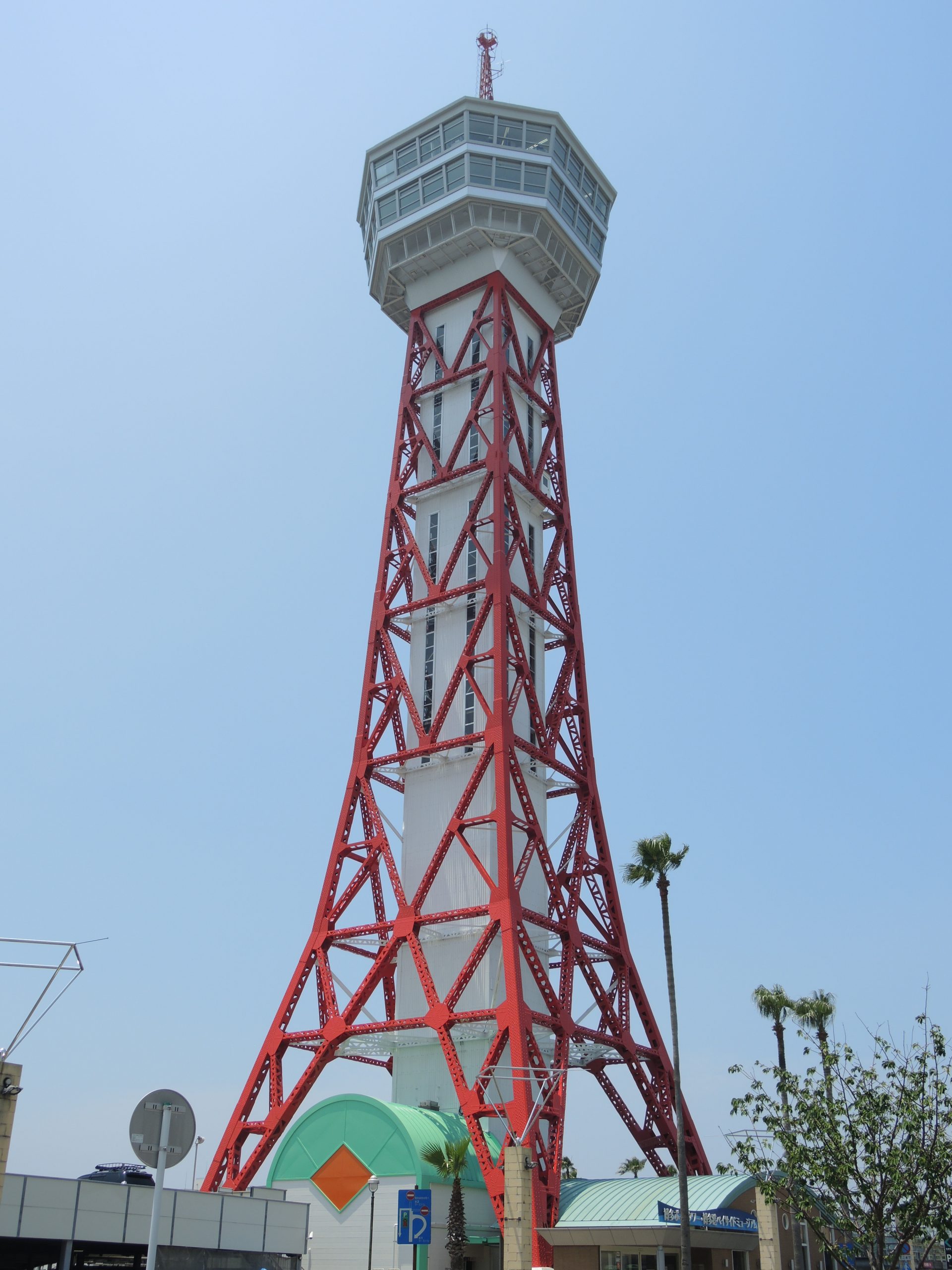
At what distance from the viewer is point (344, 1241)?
41.5 m

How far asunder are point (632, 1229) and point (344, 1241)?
10.2 meters

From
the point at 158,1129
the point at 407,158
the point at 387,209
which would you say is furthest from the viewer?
the point at 387,209

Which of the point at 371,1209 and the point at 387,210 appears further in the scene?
the point at 387,210

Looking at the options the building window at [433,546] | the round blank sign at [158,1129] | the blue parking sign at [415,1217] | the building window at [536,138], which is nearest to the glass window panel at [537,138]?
the building window at [536,138]

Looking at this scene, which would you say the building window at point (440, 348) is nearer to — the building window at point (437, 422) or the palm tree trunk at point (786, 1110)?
the building window at point (437, 422)

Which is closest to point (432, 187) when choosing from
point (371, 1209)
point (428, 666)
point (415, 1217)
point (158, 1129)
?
point (428, 666)

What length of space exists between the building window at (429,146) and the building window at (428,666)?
915 inches

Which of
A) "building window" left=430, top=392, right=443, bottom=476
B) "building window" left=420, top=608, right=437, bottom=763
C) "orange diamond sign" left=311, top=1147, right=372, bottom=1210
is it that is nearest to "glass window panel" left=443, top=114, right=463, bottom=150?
"building window" left=430, top=392, right=443, bottom=476

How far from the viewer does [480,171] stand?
194 ft

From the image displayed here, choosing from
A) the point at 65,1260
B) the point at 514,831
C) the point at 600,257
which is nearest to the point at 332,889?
the point at 514,831

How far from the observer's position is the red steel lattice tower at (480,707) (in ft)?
152

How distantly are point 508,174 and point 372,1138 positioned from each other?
43.7 m

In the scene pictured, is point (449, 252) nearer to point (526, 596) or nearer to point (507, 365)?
point (507, 365)

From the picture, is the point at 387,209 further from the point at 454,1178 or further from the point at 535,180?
the point at 454,1178
